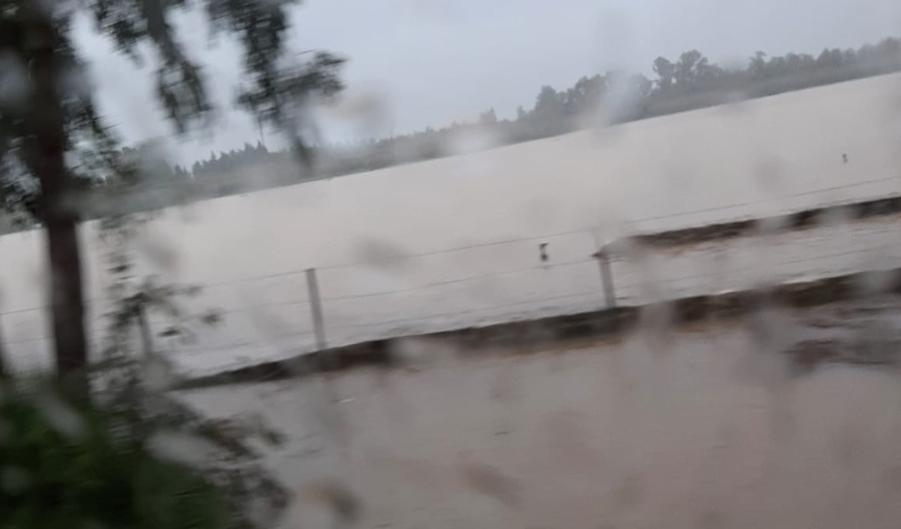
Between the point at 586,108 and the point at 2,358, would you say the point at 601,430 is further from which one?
the point at 2,358

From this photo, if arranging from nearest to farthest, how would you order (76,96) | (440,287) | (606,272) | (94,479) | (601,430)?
(94,479), (601,430), (76,96), (440,287), (606,272)

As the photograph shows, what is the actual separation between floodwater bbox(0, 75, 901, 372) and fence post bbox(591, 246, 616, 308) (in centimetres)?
5

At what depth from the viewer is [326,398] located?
5.01 m

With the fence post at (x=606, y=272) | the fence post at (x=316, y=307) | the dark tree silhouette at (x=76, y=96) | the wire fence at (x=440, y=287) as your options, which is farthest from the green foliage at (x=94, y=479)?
the fence post at (x=606, y=272)

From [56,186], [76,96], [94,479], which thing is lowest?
[94,479]

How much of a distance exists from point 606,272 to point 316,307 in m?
1.46

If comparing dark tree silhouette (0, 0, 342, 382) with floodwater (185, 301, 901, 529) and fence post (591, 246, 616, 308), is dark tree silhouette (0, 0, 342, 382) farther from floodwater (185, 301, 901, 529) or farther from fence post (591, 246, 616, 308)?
fence post (591, 246, 616, 308)

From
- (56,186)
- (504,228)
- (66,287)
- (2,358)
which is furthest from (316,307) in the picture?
(2,358)

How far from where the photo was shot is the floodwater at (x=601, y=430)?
463 cm

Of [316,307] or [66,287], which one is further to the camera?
[316,307]

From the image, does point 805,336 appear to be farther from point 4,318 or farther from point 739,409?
point 4,318

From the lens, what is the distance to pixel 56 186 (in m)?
5.10

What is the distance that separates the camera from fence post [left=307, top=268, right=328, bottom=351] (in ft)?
17.4

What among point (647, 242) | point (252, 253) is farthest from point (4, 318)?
point (647, 242)
